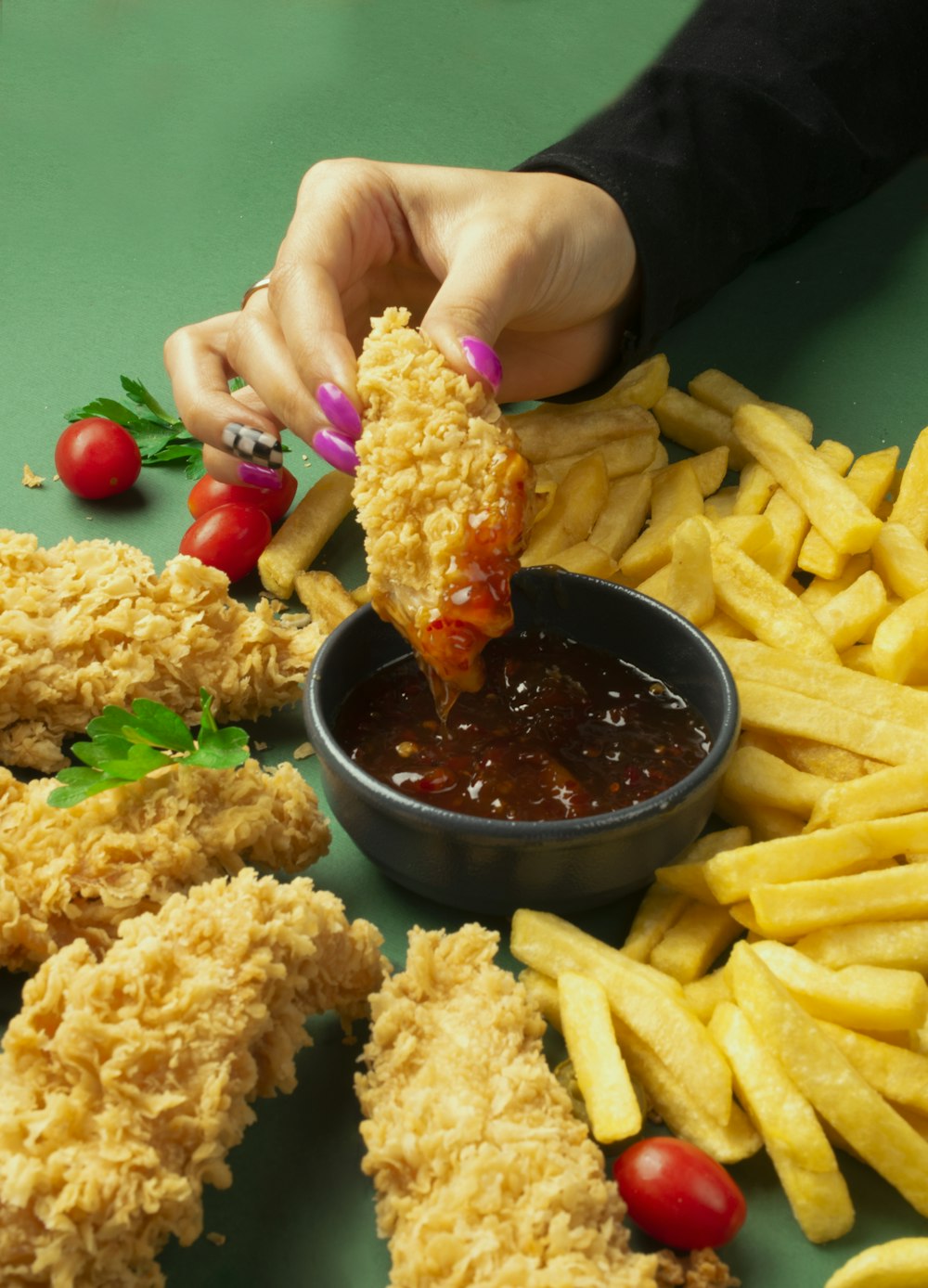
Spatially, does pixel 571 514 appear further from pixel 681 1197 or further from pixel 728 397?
pixel 681 1197

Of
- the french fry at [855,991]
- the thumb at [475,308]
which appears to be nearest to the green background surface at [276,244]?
the french fry at [855,991]

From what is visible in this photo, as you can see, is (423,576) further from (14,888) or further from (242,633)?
(14,888)

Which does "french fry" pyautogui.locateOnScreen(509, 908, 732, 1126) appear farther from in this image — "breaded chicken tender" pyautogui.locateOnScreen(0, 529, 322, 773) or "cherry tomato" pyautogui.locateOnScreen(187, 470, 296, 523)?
"cherry tomato" pyautogui.locateOnScreen(187, 470, 296, 523)

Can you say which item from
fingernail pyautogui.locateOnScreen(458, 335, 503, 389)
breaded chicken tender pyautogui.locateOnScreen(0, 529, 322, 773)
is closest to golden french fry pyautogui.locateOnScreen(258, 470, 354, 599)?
breaded chicken tender pyautogui.locateOnScreen(0, 529, 322, 773)

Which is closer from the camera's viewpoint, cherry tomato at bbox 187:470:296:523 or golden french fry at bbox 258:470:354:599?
golden french fry at bbox 258:470:354:599

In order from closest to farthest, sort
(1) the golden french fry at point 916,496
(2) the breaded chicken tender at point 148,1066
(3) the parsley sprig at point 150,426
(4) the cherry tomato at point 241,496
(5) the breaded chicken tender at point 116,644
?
Result: 1. (2) the breaded chicken tender at point 148,1066
2. (5) the breaded chicken tender at point 116,644
3. (1) the golden french fry at point 916,496
4. (4) the cherry tomato at point 241,496
5. (3) the parsley sprig at point 150,426

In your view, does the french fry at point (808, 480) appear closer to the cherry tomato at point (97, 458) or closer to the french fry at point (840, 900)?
the french fry at point (840, 900)
